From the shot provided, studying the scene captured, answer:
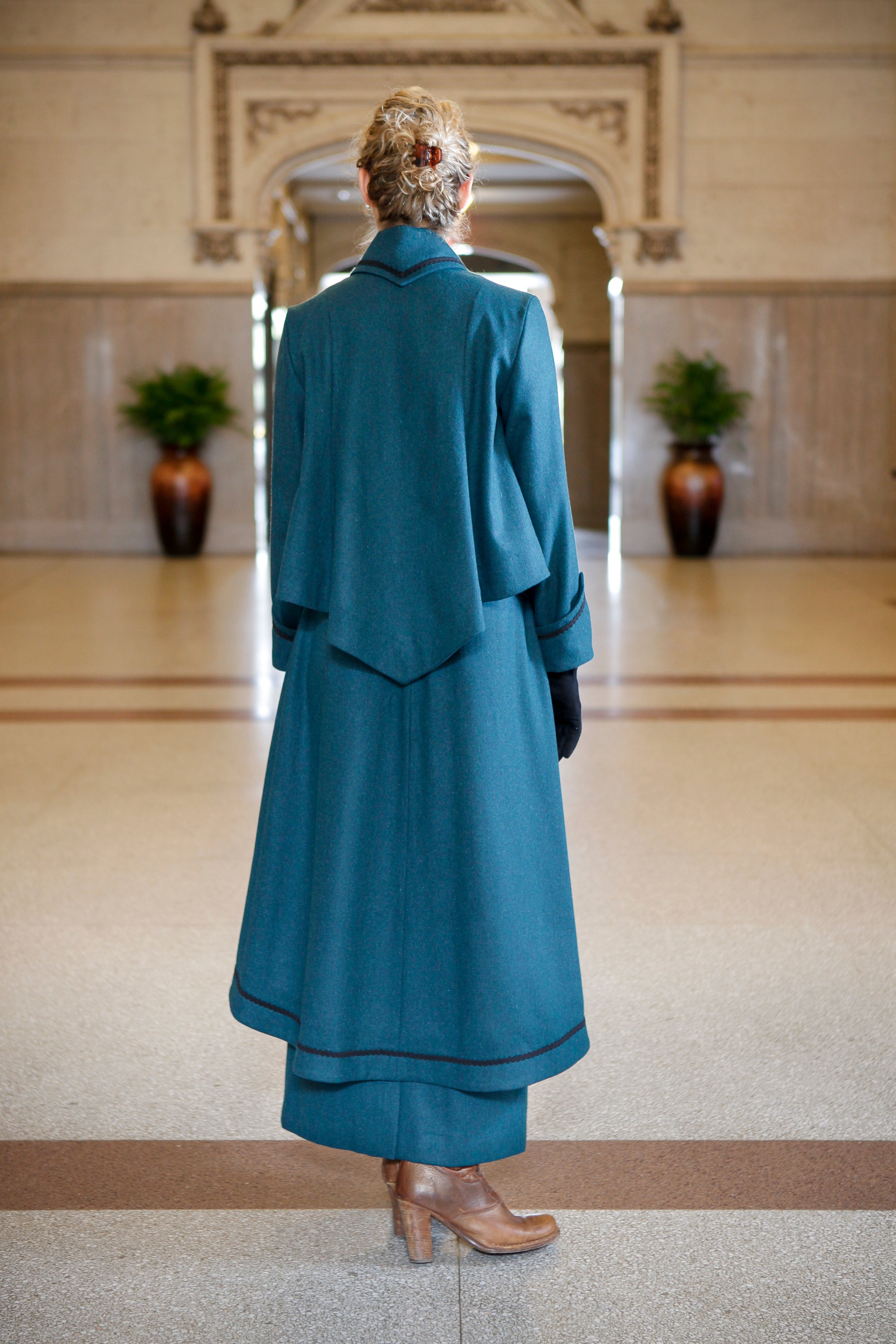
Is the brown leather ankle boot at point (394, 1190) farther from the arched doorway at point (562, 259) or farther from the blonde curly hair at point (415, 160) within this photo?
the arched doorway at point (562, 259)

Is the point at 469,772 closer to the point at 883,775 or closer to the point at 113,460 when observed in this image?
the point at 883,775

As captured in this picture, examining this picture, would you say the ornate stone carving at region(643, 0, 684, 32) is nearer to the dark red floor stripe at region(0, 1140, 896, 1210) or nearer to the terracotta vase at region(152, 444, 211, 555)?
the terracotta vase at region(152, 444, 211, 555)

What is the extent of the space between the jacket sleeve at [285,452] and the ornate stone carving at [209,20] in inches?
427

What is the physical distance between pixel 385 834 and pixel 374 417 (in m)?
0.56

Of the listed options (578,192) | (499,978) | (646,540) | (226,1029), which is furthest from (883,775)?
(578,192)

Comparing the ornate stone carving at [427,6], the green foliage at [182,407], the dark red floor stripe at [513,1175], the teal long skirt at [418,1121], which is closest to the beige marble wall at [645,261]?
the green foliage at [182,407]

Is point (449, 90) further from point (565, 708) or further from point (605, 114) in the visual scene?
point (565, 708)

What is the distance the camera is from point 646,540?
1212cm

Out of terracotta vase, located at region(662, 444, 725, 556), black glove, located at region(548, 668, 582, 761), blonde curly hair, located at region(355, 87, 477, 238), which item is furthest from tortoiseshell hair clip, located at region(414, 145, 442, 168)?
terracotta vase, located at region(662, 444, 725, 556)

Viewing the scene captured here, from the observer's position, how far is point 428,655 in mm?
1759

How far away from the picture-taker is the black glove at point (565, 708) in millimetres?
1910

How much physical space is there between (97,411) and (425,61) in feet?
13.7

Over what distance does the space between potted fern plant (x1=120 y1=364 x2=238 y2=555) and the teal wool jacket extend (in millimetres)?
9782

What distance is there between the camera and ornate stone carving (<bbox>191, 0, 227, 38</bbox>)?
37.2ft
